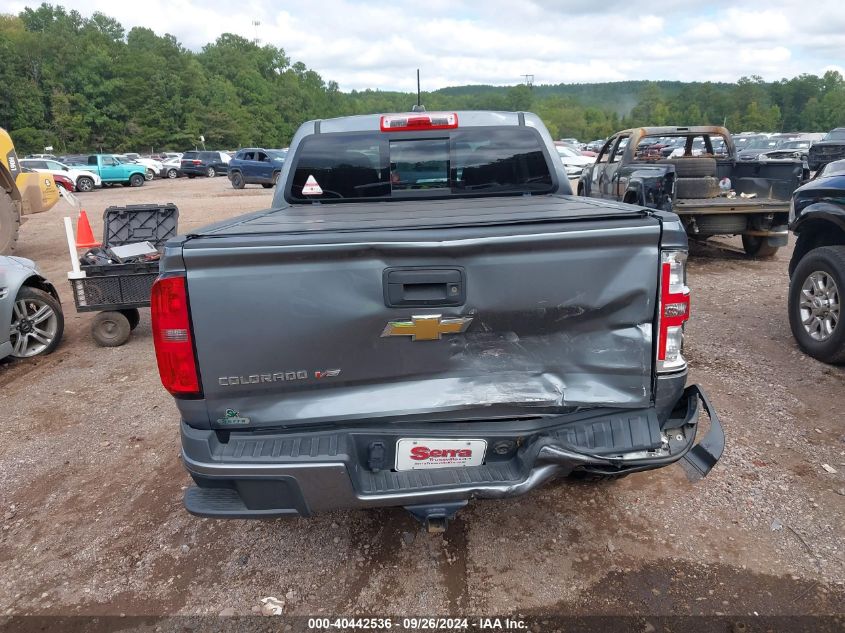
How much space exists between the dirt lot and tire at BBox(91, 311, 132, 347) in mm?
1858

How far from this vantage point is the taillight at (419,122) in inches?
173

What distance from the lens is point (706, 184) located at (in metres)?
10.0

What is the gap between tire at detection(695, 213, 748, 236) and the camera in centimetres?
915

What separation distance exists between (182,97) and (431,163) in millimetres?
80691

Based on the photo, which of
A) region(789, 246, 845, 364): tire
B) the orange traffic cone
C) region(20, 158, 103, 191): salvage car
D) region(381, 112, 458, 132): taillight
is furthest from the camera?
region(20, 158, 103, 191): salvage car

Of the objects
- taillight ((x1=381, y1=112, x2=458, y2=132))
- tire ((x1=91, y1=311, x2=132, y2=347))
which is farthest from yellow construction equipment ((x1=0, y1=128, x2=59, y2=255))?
taillight ((x1=381, y1=112, x2=458, y2=132))

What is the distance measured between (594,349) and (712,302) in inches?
228

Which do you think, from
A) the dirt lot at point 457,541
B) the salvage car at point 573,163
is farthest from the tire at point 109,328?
the salvage car at point 573,163

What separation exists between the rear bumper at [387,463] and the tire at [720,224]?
7.34m

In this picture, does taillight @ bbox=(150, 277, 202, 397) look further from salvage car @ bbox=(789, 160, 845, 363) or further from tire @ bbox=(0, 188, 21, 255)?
tire @ bbox=(0, 188, 21, 255)

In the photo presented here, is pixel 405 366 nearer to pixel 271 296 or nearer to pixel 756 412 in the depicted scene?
pixel 271 296

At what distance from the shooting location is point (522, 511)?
11.5 feet

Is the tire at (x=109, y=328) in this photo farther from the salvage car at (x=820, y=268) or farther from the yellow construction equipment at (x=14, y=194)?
the salvage car at (x=820, y=268)

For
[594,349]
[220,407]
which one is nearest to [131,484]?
[220,407]
